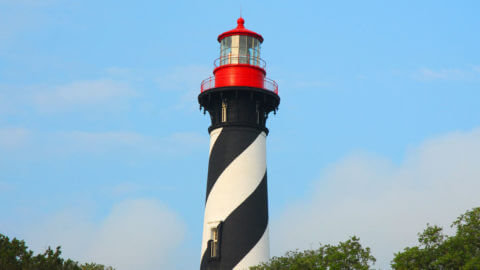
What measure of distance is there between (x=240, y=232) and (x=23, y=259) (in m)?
12.7

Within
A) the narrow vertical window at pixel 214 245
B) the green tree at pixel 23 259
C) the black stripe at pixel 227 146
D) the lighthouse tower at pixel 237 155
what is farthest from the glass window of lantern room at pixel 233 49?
the green tree at pixel 23 259

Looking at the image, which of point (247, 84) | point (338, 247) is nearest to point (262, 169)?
point (247, 84)

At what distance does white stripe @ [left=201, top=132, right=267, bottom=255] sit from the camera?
4084 cm

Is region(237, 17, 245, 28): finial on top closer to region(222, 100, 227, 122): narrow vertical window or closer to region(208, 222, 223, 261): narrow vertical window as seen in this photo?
region(222, 100, 227, 122): narrow vertical window

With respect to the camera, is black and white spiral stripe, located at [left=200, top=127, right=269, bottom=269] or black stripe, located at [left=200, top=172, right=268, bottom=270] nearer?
black stripe, located at [left=200, top=172, right=268, bottom=270]

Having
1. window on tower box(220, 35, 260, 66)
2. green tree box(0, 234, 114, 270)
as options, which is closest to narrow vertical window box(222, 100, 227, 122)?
window on tower box(220, 35, 260, 66)

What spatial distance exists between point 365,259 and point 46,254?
13.9 m

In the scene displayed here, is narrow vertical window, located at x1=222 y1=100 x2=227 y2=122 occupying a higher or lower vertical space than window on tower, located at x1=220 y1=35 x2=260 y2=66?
lower

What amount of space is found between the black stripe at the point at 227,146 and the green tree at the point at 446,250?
12.7 metres

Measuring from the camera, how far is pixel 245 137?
41.8 metres

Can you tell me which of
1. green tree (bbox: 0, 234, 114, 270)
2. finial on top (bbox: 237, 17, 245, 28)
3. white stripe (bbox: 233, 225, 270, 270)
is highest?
finial on top (bbox: 237, 17, 245, 28)

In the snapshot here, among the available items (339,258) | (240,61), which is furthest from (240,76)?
(339,258)

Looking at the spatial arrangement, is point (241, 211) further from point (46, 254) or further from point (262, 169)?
point (46, 254)

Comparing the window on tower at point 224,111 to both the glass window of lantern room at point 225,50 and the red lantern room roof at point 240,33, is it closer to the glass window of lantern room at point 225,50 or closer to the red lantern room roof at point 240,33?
the glass window of lantern room at point 225,50
